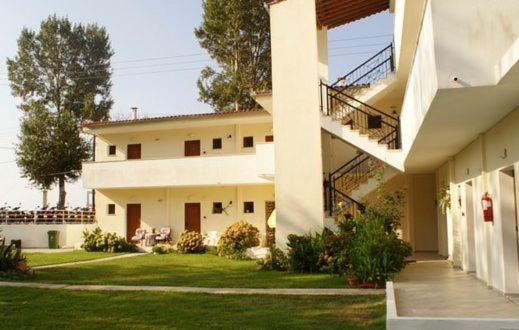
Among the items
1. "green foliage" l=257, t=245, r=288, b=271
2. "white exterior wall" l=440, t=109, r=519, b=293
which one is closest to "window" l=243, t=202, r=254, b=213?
"green foliage" l=257, t=245, r=288, b=271

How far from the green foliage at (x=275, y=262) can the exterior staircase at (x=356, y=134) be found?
223 cm

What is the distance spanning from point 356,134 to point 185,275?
676 cm

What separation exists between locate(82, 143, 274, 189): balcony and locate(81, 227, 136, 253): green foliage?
8.33 ft

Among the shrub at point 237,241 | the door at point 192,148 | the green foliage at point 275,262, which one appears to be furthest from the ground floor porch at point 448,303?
the door at point 192,148

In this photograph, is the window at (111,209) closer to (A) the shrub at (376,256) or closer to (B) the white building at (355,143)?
(B) the white building at (355,143)

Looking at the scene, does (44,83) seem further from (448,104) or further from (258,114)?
(448,104)

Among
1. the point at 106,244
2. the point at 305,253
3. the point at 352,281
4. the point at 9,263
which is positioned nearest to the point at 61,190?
the point at 106,244

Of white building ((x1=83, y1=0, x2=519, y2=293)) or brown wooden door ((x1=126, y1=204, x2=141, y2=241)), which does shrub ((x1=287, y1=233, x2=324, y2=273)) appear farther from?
brown wooden door ((x1=126, y1=204, x2=141, y2=241))

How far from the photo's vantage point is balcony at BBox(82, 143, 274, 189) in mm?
22328

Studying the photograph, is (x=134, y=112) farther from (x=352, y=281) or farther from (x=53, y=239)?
(x=352, y=281)

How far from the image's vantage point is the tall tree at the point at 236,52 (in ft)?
113

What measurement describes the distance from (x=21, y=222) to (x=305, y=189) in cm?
2090

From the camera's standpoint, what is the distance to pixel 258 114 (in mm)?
22766

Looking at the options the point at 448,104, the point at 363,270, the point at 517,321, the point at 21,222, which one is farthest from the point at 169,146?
the point at 517,321
